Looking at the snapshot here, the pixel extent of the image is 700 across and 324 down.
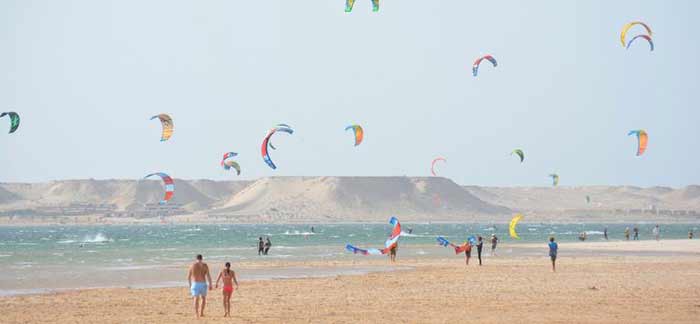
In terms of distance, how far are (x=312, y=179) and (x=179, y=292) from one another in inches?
5913

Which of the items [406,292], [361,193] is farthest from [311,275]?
[361,193]

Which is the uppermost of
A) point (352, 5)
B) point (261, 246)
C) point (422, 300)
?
point (352, 5)

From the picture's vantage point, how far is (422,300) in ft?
61.4

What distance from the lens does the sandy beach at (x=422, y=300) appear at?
16.2 metres

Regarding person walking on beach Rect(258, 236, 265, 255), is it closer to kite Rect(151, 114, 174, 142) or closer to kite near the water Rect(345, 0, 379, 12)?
kite Rect(151, 114, 174, 142)

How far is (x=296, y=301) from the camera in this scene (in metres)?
19.0

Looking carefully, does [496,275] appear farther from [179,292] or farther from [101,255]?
[101,255]

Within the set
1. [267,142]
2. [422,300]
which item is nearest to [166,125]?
[267,142]

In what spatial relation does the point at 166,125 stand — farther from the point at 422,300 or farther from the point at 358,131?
the point at 422,300

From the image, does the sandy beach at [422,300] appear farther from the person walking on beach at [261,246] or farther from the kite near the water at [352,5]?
the person walking on beach at [261,246]

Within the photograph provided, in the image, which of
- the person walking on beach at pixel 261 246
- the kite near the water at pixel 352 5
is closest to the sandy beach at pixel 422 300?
the kite near the water at pixel 352 5

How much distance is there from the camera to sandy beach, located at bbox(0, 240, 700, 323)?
53.3ft

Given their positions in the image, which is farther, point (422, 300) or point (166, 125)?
point (166, 125)

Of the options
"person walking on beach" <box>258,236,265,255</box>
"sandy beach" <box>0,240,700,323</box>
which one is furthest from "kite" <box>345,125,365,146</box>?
"sandy beach" <box>0,240,700,323</box>
